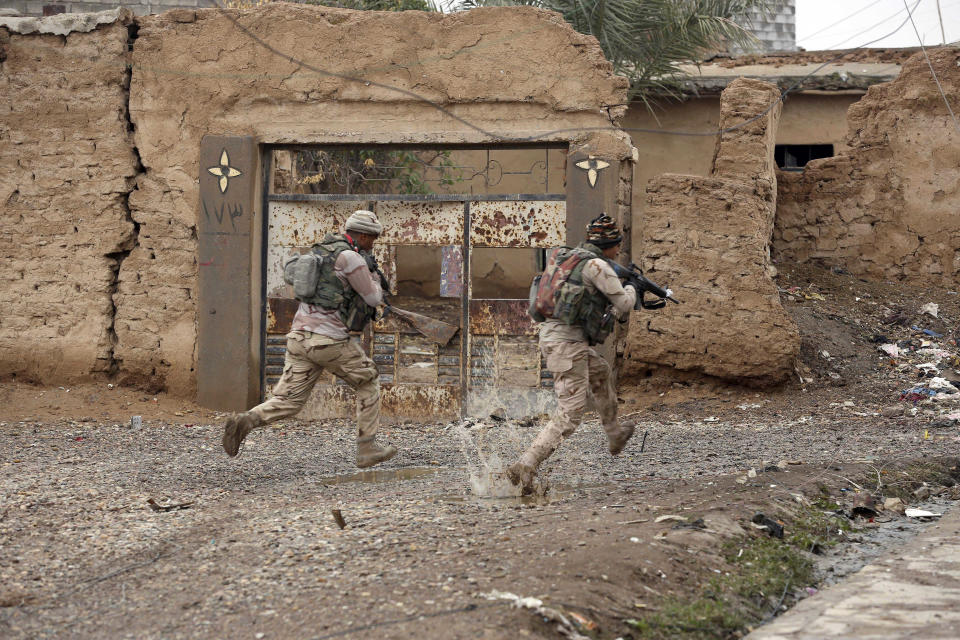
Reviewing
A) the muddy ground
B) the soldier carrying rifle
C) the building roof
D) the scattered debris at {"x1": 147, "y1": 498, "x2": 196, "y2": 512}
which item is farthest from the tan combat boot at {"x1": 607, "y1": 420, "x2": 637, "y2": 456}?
the building roof

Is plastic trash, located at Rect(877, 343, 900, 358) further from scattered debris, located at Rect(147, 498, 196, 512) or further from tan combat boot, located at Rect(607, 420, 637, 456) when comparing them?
scattered debris, located at Rect(147, 498, 196, 512)

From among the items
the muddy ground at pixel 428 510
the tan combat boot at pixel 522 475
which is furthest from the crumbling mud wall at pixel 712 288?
the tan combat boot at pixel 522 475

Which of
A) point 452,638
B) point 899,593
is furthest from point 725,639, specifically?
point 452,638

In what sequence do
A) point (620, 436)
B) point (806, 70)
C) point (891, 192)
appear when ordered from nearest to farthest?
point (620, 436)
point (891, 192)
point (806, 70)

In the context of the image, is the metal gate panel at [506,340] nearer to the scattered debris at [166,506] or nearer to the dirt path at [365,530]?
the dirt path at [365,530]

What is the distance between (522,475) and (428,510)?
66cm

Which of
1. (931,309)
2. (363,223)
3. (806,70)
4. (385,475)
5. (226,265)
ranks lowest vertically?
(385,475)

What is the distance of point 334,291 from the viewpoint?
239 inches

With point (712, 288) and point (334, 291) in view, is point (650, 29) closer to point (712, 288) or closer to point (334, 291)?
point (712, 288)

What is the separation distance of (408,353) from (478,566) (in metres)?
5.25

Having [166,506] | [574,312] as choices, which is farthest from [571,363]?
[166,506]

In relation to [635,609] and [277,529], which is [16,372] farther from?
[635,609]

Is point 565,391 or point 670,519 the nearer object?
point 670,519

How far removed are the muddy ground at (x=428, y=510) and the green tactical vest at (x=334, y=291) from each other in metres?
0.99
